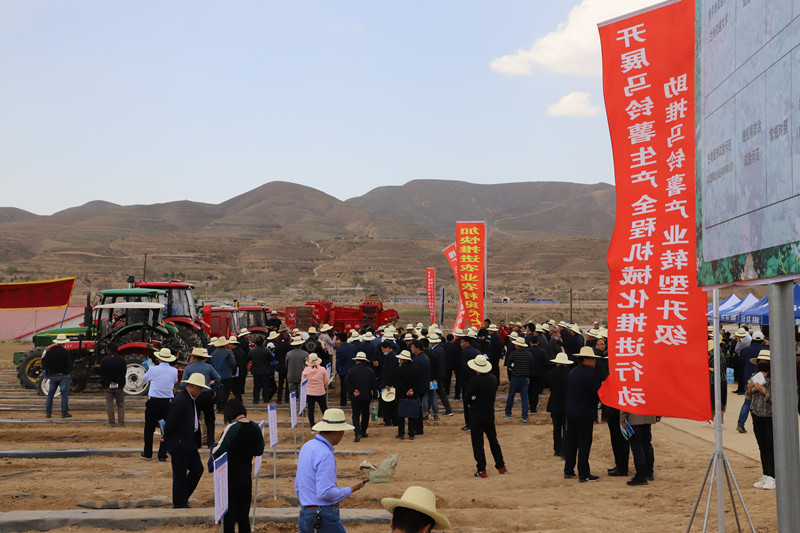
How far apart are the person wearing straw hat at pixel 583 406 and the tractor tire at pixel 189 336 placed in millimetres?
12165

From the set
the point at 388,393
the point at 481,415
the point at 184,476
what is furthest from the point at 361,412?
the point at 184,476

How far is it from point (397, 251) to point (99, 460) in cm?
10625

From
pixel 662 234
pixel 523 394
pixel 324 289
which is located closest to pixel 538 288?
pixel 324 289

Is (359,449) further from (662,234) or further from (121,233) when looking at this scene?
(121,233)

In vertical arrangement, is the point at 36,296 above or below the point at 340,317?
above

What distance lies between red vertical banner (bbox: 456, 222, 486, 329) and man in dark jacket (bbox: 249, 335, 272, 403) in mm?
7763

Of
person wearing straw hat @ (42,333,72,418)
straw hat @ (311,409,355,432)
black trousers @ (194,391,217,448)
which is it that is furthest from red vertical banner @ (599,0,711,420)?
person wearing straw hat @ (42,333,72,418)

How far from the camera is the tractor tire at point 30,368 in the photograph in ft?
63.8

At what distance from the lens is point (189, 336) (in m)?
19.7

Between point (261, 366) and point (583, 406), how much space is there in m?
9.10

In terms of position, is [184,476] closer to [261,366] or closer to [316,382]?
[316,382]

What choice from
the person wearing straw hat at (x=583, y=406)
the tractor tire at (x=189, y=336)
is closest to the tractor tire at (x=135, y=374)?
the tractor tire at (x=189, y=336)

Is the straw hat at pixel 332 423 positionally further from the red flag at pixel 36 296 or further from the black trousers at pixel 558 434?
the red flag at pixel 36 296

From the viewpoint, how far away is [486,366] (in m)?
11.0
